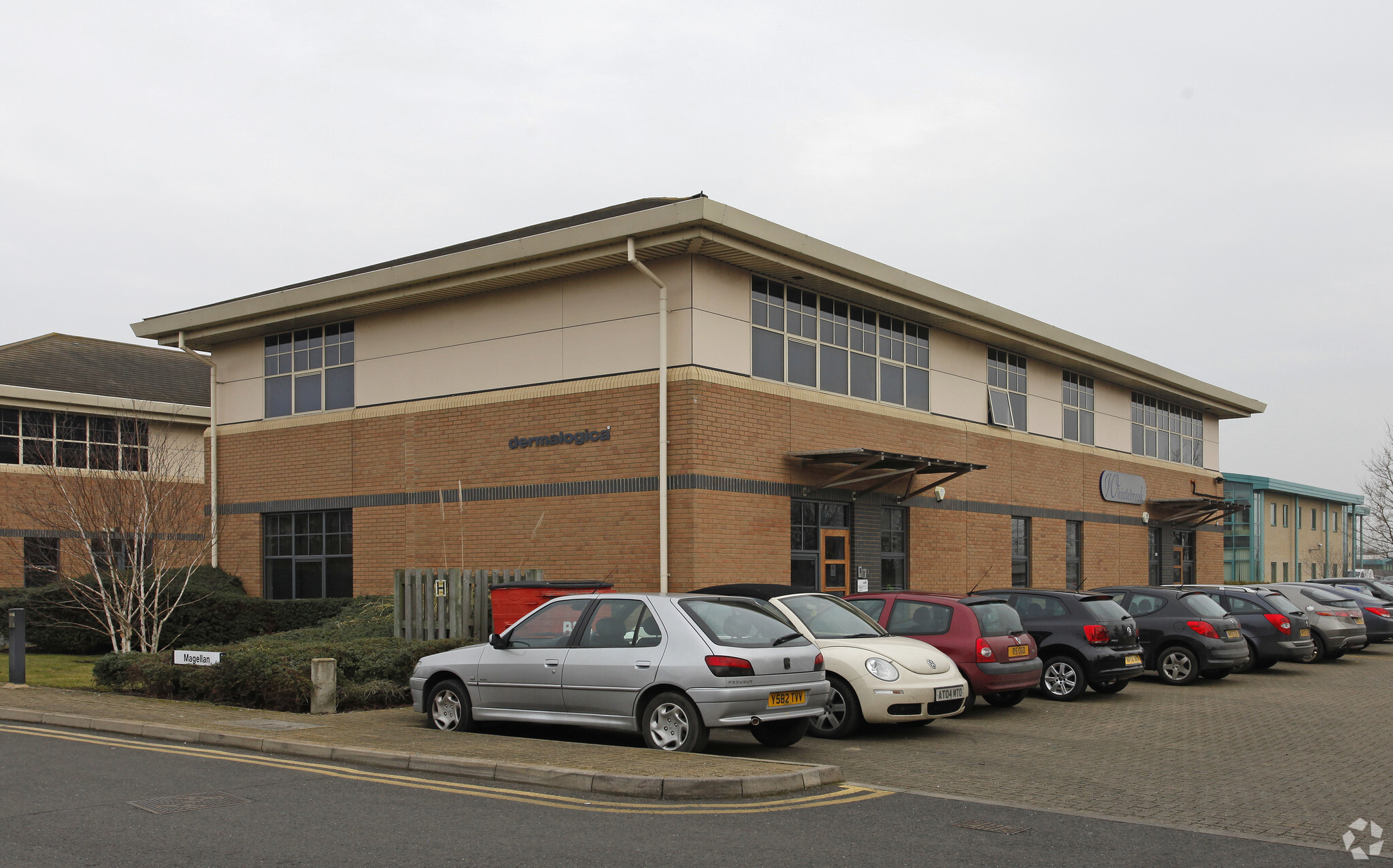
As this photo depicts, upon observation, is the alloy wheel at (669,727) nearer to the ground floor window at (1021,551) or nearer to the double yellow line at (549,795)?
the double yellow line at (549,795)

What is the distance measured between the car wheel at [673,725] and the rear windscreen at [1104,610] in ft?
24.9

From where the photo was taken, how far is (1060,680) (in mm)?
15680

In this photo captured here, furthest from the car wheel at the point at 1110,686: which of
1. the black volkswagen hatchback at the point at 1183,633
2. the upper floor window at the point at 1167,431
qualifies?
the upper floor window at the point at 1167,431

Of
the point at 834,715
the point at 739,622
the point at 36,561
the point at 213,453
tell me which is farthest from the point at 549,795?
the point at 36,561

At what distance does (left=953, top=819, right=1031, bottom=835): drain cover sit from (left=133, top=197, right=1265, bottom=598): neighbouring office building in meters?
10.4

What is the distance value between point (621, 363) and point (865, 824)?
41.6 feet

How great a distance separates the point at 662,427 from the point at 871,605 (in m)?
5.49

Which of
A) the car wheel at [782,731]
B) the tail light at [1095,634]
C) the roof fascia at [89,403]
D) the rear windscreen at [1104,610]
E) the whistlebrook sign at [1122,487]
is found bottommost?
the car wheel at [782,731]

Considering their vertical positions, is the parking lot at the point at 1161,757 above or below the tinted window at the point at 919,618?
below

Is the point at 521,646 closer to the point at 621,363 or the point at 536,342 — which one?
the point at 621,363

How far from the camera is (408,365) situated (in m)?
22.7

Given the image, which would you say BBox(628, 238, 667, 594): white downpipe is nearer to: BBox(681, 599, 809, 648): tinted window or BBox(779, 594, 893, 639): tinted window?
BBox(779, 594, 893, 639): tinted window

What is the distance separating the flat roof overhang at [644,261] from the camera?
18109 millimetres

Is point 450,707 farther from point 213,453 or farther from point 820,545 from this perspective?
point 213,453
